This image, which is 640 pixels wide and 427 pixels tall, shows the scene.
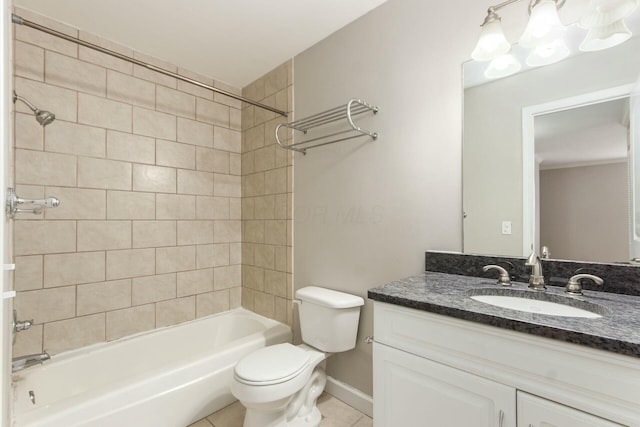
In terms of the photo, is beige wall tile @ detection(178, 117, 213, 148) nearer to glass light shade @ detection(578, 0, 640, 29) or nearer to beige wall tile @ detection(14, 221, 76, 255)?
beige wall tile @ detection(14, 221, 76, 255)

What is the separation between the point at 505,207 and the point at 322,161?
3.64 feet

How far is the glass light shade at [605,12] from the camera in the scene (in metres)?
1.00

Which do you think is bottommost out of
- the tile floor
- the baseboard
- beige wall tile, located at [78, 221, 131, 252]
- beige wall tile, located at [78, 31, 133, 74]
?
the tile floor

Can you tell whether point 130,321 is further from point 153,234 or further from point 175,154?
point 175,154

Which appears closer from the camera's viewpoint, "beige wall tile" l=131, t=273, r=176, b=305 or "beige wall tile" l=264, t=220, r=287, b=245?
"beige wall tile" l=131, t=273, r=176, b=305

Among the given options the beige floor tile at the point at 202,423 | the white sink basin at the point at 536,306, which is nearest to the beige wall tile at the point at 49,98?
the beige floor tile at the point at 202,423

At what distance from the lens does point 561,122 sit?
1.22 metres

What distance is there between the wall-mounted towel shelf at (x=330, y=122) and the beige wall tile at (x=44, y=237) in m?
1.41

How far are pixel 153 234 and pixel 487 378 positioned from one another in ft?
7.06

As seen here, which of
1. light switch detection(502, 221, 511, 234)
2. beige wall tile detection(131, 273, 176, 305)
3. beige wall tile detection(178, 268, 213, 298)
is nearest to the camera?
light switch detection(502, 221, 511, 234)

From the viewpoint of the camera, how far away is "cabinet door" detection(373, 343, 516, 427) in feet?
2.94

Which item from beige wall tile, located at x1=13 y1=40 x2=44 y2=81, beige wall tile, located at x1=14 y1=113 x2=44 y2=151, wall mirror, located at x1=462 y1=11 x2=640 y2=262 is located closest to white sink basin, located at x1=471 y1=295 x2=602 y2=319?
wall mirror, located at x1=462 y1=11 x2=640 y2=262

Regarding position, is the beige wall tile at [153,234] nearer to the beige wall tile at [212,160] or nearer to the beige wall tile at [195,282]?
the beige wall tile at [195,282]

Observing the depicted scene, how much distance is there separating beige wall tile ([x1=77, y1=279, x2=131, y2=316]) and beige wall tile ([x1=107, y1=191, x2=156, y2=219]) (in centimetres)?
45
